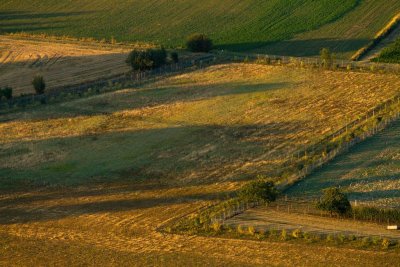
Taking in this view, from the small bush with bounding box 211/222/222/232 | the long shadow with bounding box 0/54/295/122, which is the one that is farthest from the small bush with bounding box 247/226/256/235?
the long shadow with bounding box 0/54/295/122

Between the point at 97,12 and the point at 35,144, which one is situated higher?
the point at 97,12

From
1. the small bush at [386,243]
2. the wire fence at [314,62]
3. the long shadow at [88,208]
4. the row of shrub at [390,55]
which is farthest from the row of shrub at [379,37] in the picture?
the small bush at [386,243]

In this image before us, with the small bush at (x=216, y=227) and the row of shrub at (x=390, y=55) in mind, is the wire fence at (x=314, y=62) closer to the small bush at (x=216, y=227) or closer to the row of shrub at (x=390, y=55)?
the row of shrub at (x=390, y=55)

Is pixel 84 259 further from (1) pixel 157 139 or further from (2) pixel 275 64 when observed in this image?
(2) pixel 275 64

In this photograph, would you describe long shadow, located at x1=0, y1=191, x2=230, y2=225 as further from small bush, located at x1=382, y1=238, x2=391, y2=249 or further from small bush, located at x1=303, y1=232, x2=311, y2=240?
small bush, located at x1=382, y1=238, x2=391, y2=249

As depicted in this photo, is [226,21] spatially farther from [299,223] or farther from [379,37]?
[299,223]

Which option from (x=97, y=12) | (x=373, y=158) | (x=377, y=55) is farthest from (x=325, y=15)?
(x=373, y=158)

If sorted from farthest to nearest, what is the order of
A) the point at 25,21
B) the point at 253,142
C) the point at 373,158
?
the point at 25,21 < the point at 253,142 < the point at 373,158
